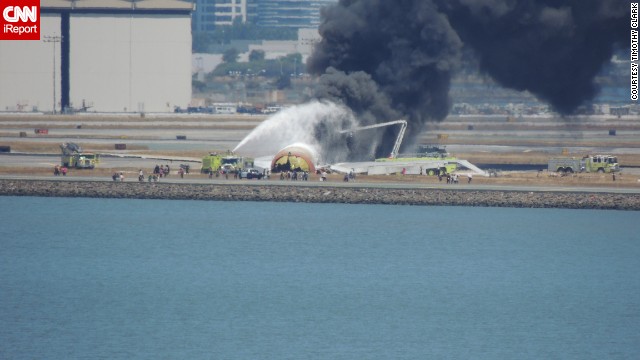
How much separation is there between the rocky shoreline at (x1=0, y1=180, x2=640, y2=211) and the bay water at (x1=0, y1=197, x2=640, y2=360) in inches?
63.7

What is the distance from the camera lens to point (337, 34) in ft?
360

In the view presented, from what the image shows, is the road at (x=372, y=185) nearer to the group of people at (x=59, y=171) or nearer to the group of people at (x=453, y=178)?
the group of people at (x=453, y=178)

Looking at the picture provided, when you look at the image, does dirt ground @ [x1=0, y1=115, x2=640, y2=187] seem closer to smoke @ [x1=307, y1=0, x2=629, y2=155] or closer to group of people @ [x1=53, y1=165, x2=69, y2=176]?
group of people @ [x1=53, y1=165, x2=69, y2=176]

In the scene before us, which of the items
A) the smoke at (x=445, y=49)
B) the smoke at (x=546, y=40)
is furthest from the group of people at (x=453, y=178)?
the smoke at (x=546, y=40)

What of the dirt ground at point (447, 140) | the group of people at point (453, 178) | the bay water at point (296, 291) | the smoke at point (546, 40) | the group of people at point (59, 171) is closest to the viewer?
the bay water at point (296, 291)

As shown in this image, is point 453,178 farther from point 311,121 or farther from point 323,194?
point 311,121

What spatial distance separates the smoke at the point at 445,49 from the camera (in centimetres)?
10881

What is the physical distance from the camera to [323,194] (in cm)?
9631

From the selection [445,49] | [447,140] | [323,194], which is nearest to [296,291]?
[323,194]

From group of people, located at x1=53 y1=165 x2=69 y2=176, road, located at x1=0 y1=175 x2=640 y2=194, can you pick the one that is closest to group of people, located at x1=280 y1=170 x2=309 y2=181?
road, located at x1=0 y1=175 x2=640 y2=194

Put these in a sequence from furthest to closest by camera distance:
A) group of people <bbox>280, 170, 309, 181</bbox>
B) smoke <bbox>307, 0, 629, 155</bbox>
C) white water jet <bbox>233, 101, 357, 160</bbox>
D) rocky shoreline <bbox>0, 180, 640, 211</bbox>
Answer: smoke <bbox>307, 0, 629, 155</bbox>, white water jet <bbox>233, 101, 357, 160</bbox>, group of people <bbox>280, 170, 309, 181</bbox>, rocky shoreline <bbox>0, 180, 640, 211</bbox>

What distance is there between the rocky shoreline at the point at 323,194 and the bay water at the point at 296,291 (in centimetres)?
162

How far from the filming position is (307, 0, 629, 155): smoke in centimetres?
10881

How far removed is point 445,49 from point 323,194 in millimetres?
21495
